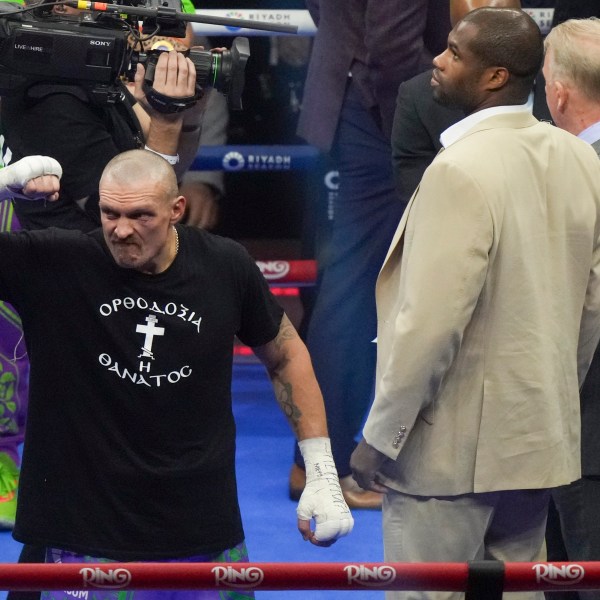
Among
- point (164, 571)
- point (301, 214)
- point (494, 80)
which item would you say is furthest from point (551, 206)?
point (301, 214)

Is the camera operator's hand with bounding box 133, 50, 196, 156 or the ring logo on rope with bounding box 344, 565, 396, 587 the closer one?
the ring logo on rope with bounding box 344, 565, 396, 587

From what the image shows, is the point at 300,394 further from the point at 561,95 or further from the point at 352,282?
the point at 352,282

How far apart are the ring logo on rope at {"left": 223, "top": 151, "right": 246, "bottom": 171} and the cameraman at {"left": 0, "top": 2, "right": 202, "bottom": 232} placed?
2.42 metres

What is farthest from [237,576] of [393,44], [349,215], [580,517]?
[349,215]

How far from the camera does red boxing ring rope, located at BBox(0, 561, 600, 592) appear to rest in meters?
1.99

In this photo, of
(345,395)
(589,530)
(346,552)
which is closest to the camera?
(589,530)

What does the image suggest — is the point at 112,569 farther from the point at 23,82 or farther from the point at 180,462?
the point at 23,82

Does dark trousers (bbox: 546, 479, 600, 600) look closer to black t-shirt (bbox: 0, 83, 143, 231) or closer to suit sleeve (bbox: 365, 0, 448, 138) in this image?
black t-shirt (bbox: 0, 83, 143, 231)

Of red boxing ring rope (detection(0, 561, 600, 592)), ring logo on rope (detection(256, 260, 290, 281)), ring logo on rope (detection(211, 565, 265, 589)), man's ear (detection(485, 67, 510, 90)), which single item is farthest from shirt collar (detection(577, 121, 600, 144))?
ring logo on rope (detection(256, 260, 290, 281))

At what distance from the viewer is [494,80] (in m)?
2.71

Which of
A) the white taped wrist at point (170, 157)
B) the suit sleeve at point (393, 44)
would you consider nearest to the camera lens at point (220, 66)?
the white taped wrist at point (170, 157)

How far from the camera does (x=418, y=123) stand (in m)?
3.81

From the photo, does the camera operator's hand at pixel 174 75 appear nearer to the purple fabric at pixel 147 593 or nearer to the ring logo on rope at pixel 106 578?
the purple fabric at pixel 147 593

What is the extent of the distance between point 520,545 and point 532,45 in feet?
3.42
